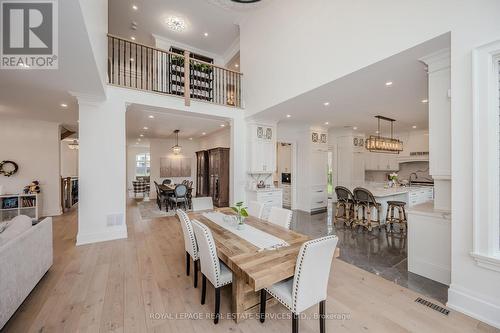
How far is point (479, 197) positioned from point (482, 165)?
291mm

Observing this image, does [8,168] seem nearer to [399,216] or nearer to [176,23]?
[176,23]

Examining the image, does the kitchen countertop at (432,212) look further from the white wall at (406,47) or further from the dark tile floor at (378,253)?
the dark tile floor at (378,253)

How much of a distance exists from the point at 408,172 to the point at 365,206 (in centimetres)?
555

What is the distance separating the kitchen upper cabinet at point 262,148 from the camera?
18.0 ft

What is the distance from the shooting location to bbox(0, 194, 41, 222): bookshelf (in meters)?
5.18

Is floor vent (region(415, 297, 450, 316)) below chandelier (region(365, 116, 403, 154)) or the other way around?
below

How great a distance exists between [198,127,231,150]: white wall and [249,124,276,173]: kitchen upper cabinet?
1.96 meters

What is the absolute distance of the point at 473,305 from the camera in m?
1.88

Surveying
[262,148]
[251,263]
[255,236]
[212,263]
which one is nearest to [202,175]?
[262,148]

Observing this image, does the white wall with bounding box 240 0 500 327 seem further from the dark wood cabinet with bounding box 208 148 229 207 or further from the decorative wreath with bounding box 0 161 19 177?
the decorative wreath with bounding box 0 161 19 177

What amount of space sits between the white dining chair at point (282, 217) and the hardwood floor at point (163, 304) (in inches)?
34.9

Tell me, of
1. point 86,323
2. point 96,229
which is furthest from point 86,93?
point 86,323

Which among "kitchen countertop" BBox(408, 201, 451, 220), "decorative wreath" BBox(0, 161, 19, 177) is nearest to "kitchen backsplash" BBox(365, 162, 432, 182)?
"kitchen countertop" BBox(408, 201, 451, 220)

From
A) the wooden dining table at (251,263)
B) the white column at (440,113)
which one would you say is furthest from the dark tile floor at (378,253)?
the wooden dining table at (251,263)
